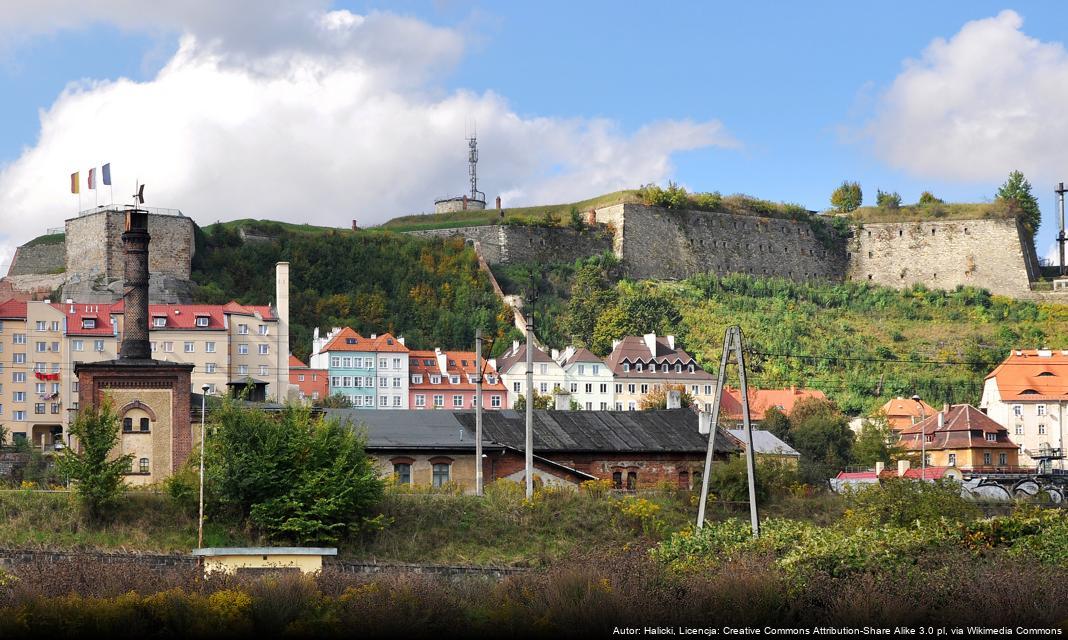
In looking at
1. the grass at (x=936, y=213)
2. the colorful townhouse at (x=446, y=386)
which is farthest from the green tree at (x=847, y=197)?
the colorful townhouse at (x=446, y=386)

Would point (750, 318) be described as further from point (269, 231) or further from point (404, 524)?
point (404, 524)

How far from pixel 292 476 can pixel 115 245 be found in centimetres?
5159

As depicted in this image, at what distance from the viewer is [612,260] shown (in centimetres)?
10688

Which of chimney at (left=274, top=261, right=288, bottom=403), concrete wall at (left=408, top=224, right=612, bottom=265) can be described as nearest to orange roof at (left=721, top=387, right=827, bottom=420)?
chimney at (left=274, top=261, right=288, bottom=403)

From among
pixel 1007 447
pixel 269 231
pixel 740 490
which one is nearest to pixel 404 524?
pixel 740 490

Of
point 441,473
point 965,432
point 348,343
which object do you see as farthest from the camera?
point 348,343

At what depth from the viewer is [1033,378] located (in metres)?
81.8

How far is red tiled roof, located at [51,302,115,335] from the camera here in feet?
242

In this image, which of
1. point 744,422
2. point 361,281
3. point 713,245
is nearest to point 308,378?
point 361,281

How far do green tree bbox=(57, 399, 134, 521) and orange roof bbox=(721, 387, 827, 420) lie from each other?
42287 mm

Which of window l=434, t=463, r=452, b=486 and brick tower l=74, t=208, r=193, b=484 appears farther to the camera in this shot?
brick tower l=74, t=208, r=193, b=484

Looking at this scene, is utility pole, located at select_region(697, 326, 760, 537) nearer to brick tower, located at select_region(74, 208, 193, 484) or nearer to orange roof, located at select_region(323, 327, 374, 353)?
brick tower, located at select_region(74, 208, 193, 484)

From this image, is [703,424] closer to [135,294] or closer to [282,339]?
[135,294]

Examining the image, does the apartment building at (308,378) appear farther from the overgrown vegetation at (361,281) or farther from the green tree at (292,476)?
the green tree at (292,476)
